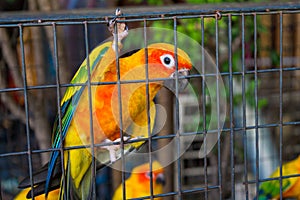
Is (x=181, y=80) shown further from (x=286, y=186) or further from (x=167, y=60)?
(x=286, y=186)

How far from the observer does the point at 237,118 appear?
6.19 ft

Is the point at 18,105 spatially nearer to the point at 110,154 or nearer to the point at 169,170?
the point at 169,170

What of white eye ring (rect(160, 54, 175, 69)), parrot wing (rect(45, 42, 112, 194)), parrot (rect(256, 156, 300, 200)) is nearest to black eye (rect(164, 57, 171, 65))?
white eye ring (rect(160, 54, 175, 69))

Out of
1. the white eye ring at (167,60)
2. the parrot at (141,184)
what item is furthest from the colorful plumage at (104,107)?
the parrot at (141,184)

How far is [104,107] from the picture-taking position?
0.81 meters

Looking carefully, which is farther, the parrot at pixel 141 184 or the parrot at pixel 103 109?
the parrot at pixel 141 184

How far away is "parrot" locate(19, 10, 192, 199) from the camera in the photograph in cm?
76

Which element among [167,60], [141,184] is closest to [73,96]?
[167,60]

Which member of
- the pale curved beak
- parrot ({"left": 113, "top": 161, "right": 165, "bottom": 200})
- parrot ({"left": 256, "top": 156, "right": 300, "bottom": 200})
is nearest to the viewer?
the pale curved beak

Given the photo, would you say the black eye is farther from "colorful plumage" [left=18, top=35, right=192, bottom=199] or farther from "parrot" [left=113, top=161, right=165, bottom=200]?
"parrot" [left=113, top=161, right=165, bottom=200]

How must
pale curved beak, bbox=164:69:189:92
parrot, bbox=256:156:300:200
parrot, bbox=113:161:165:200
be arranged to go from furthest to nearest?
parrot, bbox=113:161:165:200
parrot, bbox=256:156:300:200
pale curved beak, bbox=164:69:189:92

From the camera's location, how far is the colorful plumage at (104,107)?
764 mm

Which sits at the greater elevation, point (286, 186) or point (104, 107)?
point (104, 107)

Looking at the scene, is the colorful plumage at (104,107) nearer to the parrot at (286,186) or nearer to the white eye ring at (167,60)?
the white eye ring at (167,60)
